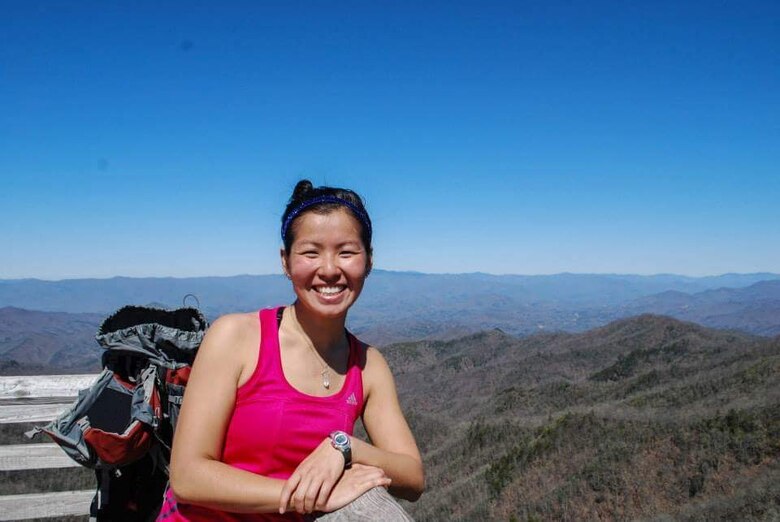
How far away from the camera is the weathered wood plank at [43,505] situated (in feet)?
11.3

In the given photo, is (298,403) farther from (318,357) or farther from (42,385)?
(42,385)

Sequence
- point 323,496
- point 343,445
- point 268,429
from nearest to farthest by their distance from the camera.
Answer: point 323,496 < point 343,445 < point 268,429

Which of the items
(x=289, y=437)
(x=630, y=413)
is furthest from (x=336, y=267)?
(x=630, y=413)

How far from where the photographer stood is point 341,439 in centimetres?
191

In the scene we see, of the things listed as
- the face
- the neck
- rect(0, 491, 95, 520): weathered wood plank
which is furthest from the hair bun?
rect(0, 491, 95, 520): weathered wood plank

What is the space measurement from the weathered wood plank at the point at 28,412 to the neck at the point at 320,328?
234cm

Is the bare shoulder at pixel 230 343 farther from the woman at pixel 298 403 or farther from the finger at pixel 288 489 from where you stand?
the finger at pixel 288 489

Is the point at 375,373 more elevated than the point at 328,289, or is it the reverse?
the point at 328,289

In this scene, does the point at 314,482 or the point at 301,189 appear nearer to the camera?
the point at 314,482

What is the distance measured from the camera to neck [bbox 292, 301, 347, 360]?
2.24 metres

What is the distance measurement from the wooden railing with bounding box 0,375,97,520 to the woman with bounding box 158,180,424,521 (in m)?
1.87

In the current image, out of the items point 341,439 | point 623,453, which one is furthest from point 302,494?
point 623,453

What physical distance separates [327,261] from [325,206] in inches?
8.4

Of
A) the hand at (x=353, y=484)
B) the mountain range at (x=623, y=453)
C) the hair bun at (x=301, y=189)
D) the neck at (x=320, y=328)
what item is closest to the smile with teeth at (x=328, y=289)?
the neck at (x=320, y=328)
